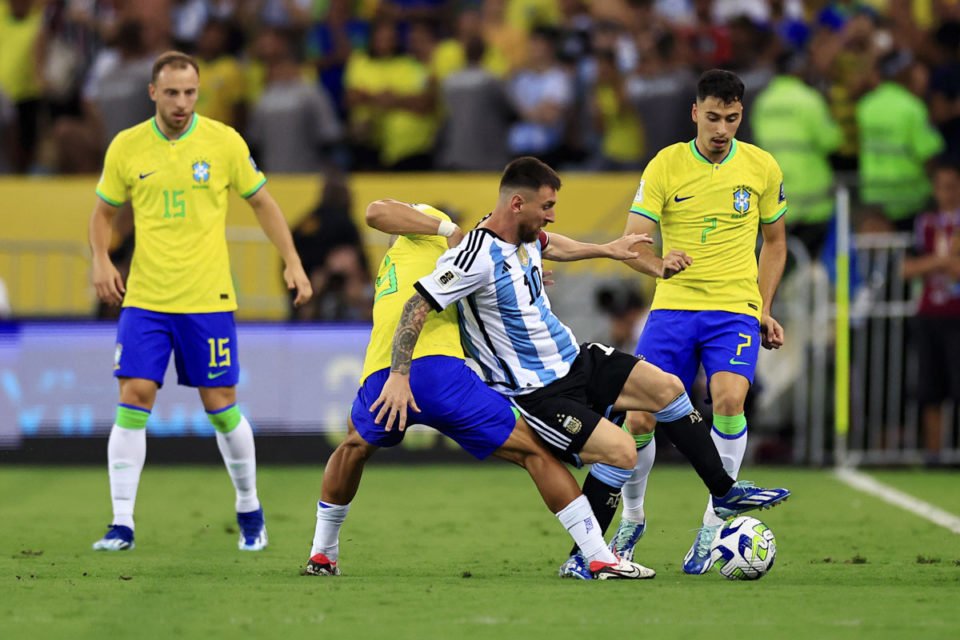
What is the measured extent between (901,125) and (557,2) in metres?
4.14

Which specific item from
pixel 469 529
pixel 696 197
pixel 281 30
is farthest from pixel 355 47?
pixel 696 197

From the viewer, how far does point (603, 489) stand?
8266 millimetres

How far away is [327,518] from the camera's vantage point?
818cm

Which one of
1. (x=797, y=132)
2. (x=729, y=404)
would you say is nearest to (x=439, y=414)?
(x=729, y=404)

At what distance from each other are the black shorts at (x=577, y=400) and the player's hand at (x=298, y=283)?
181 centimetres

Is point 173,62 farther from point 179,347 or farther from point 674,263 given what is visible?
point 674,263

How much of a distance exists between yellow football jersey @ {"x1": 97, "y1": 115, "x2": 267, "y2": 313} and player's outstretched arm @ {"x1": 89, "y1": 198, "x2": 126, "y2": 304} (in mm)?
75

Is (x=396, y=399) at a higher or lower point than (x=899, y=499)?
higher

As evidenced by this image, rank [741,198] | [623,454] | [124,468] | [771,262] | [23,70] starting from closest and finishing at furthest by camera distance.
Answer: [623,454] < [741,198] < [771,262] < [124,468] < [23,70]

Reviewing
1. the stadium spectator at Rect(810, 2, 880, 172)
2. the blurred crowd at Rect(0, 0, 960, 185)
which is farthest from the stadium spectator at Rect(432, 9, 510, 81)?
the stadium spectator at Rect(810, 2, 880, 172)

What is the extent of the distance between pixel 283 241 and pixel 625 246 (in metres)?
2.34

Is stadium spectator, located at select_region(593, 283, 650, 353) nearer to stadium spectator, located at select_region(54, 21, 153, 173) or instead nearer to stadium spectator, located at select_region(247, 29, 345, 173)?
stadium spectator, located at select_region(247, 29, 345, 173)

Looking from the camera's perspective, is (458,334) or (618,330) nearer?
(458,334)

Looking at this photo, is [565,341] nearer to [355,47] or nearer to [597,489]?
[597,489]
